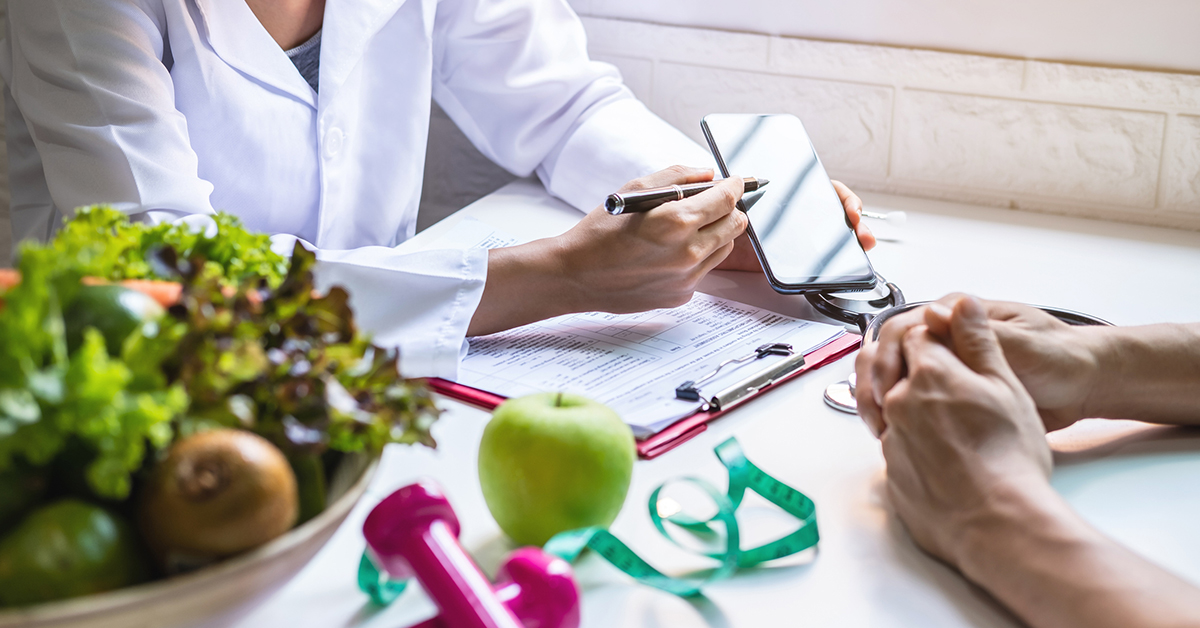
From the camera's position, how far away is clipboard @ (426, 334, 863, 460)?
0.76 m

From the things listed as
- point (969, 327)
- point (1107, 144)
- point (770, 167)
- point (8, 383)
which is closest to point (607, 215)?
point (770, 167)

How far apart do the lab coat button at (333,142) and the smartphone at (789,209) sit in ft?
1.57

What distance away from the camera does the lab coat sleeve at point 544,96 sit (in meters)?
1.37

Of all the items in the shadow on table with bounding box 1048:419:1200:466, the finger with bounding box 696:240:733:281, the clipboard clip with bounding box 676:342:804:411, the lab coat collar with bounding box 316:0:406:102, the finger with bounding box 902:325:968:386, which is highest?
the lab coat collar with bounding box 316:0:406:102

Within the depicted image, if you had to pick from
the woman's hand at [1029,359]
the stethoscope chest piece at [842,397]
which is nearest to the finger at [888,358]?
the woman's hand at [1029,359]

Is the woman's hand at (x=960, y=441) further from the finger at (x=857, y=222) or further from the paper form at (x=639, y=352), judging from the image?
the finger at (x=857, y=222)

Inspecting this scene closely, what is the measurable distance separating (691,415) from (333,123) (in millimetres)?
678

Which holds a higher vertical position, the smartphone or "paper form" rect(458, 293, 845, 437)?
the smartphone

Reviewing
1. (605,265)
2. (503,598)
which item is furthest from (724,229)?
(503,598)

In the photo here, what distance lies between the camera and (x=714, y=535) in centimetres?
65

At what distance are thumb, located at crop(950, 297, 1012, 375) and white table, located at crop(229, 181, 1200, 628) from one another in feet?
0.40

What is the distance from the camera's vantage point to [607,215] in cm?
100

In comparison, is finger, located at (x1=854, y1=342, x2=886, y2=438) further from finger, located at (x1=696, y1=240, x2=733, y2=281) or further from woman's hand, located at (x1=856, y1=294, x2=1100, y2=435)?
finger, located at (x1=696, y1=240, x2=733, y2=281)

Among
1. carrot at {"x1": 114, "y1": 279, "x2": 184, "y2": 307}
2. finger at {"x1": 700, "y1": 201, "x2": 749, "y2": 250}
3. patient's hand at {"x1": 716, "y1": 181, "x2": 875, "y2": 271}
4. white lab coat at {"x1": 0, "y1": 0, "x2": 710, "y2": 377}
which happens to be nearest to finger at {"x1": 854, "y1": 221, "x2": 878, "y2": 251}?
patient's hand at {"x1": 716, "y1": 181, "x2": 875, "y2": 271}
